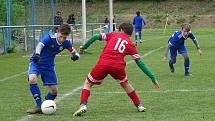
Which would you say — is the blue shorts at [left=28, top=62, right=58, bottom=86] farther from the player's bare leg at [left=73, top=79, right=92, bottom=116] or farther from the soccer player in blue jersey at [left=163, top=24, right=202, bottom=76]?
the soccer player in blue jersey at [left=163, top=24, right=202, bottom=76]

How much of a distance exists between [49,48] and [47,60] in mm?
208

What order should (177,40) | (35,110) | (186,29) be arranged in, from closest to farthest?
(35,110) → (186,29) → (177,40)

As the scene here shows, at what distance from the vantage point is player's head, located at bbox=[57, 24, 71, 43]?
9047 mm

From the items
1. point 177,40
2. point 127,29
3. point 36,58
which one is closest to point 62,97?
point 36,58

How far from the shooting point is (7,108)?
9805 millimetres

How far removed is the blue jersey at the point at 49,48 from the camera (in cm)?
923

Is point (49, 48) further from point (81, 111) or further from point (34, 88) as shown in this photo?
point (81, 111)

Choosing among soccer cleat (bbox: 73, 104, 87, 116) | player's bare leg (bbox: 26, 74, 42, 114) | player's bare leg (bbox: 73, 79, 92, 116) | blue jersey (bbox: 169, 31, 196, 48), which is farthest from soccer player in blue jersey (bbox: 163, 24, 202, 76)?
soccer cleat (bbox: 73, 104, 87, 116)

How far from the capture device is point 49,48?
9.32m

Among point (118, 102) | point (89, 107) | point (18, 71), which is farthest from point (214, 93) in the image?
point (18, 71)

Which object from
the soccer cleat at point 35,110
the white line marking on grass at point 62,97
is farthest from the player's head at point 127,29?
the white line marking on grass at point 62,97

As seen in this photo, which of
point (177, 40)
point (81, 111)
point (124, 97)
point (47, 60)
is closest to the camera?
point (81, 111)

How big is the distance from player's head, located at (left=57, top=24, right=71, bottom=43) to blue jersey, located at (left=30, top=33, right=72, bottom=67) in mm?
94

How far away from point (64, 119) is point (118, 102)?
6.37ft
